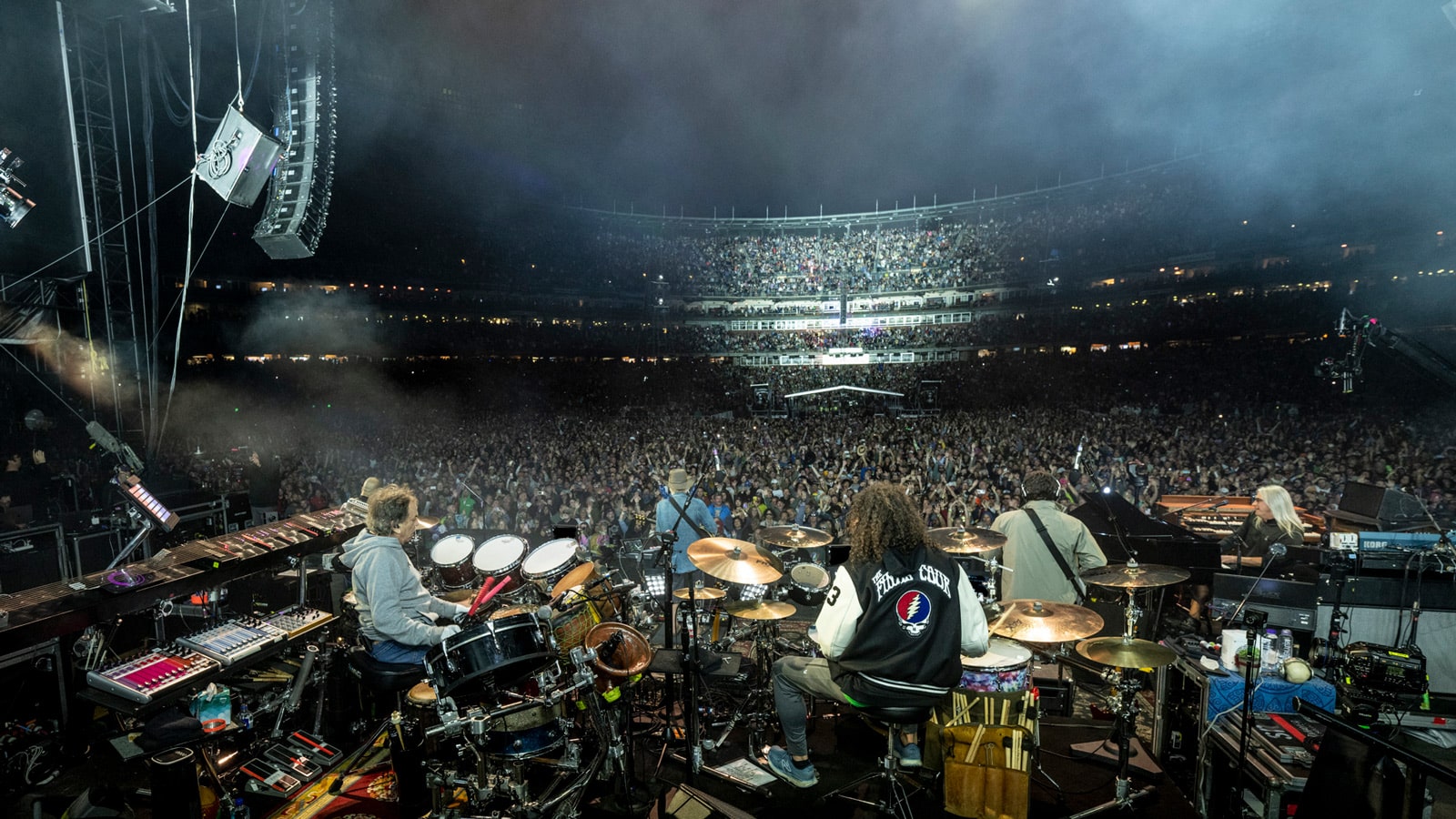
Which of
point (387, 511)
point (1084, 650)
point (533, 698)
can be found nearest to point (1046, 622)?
point (1084, 650)

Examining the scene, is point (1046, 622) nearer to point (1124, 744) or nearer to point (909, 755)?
point (1124, 744)

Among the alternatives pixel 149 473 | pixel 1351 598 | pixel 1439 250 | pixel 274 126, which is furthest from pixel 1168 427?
pixel 149 473

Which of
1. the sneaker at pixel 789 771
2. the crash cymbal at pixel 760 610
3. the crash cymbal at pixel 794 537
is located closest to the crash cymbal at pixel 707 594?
the crash cymbal at pixel 760 610

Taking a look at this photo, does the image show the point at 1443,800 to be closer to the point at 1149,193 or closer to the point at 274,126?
the point at 274,126

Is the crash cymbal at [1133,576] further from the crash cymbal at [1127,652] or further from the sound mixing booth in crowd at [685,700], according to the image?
the crash cymbal at [1127,652]

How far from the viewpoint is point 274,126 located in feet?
17.6

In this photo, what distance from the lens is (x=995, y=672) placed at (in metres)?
2.88

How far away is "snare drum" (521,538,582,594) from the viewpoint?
4.13 meters

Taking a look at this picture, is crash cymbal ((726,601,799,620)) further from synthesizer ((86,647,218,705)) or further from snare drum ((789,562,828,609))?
synthesizer ((86,647,218,705))

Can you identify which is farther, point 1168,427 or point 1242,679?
point 1168,427

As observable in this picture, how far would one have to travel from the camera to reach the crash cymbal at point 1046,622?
2949mm

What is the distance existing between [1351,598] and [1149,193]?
31177 millimetres

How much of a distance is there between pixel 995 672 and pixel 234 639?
165 inches

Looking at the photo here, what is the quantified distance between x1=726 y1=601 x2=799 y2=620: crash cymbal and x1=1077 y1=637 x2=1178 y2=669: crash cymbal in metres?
1.54
